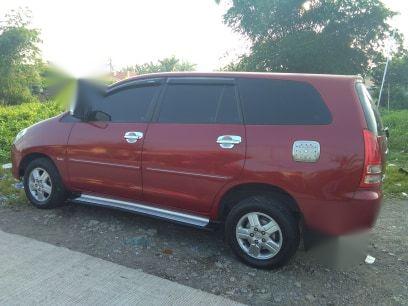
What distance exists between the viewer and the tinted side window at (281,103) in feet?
12.2

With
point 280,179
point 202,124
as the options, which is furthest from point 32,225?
point 280,179

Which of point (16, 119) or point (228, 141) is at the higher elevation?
point (228, 141)

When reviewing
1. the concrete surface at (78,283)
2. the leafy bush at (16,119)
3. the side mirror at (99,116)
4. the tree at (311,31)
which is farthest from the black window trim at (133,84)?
the tree at (311,31)

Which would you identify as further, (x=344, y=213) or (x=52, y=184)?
(x=52, y=184)

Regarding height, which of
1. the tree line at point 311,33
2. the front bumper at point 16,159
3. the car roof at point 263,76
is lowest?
the front bumper at point 16,159

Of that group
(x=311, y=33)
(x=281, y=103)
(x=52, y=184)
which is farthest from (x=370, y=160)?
(x=311, y=33)

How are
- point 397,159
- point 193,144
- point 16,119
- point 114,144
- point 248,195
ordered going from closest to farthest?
point 248,195 → point 193,144 → point 114,144 → point 397,159 → point 16,119

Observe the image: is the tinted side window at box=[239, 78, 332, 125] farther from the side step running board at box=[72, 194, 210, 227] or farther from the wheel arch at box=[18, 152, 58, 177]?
the wheel arch at box=[18, 152, 58, 177]

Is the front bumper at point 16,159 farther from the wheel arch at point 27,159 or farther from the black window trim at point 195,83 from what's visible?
the black window trim at point 195,83

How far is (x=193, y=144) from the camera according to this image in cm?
408

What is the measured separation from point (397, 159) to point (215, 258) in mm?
6518

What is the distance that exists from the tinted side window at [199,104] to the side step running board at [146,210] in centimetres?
93

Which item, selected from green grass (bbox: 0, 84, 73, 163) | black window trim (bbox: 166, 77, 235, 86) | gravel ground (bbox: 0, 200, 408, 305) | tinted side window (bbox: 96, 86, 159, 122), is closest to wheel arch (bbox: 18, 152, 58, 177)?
gravel ground (bbox: 0, 200, 408, 305)

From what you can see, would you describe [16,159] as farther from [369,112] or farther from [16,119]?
[16,119]
